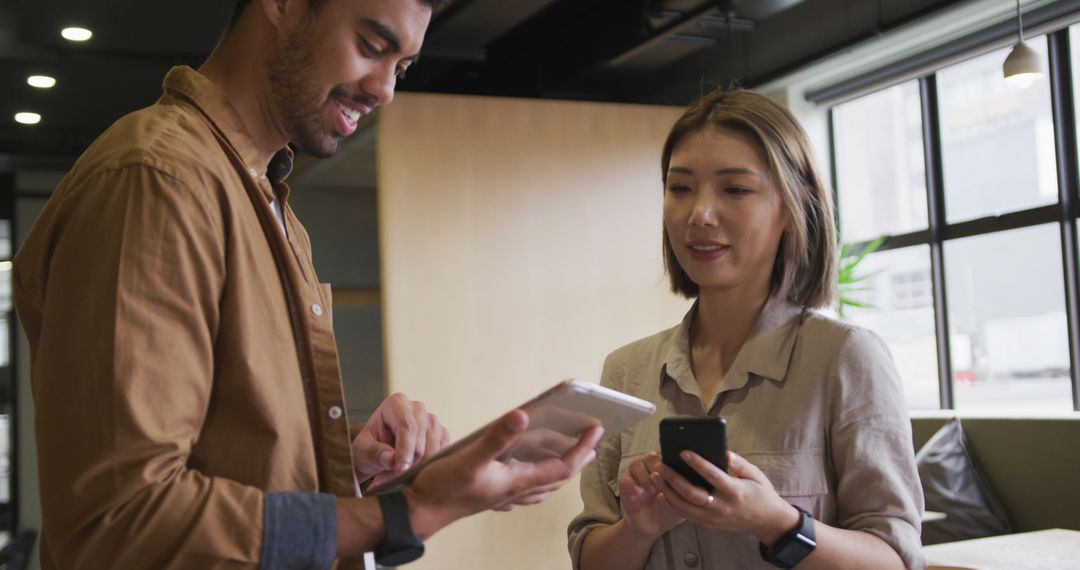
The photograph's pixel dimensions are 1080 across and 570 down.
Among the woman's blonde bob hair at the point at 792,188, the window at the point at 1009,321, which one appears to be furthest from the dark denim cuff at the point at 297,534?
the window at the point at 1009,321

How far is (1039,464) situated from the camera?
4.52 metres

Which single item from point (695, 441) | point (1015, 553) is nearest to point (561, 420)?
point (695, 441)

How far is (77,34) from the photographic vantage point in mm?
5453

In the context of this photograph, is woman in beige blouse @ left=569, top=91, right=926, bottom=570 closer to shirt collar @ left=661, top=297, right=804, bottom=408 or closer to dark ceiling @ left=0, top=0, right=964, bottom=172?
shirt collar @ left=661, top=297, right=804, bottom=408

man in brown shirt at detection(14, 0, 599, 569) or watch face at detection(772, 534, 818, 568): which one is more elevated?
man in brown shirt at detection(14, 0, 599, 569)

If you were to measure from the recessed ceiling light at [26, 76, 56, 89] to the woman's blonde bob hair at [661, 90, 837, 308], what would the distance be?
5539 mm

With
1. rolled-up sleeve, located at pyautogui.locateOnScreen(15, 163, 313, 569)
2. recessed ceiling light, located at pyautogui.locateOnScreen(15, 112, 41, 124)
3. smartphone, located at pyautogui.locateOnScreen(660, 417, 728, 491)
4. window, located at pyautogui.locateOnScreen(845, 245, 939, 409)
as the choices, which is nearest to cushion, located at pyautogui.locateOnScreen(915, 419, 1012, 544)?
window, located at pyautogui.locateOnScreen(845, 245, 939, 409)

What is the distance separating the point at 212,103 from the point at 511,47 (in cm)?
585

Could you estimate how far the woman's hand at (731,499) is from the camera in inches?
54.7

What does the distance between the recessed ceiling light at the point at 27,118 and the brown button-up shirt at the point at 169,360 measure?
6691 millimetres

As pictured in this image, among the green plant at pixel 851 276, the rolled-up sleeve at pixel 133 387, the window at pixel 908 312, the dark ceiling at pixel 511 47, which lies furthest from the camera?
the window at pixel 908 312

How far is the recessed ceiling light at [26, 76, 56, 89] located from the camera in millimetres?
6297

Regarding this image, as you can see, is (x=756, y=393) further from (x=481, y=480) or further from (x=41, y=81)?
(x=41, y=81)

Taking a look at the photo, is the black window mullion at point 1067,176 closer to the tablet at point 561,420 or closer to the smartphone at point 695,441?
the smartphone at point 695,441
